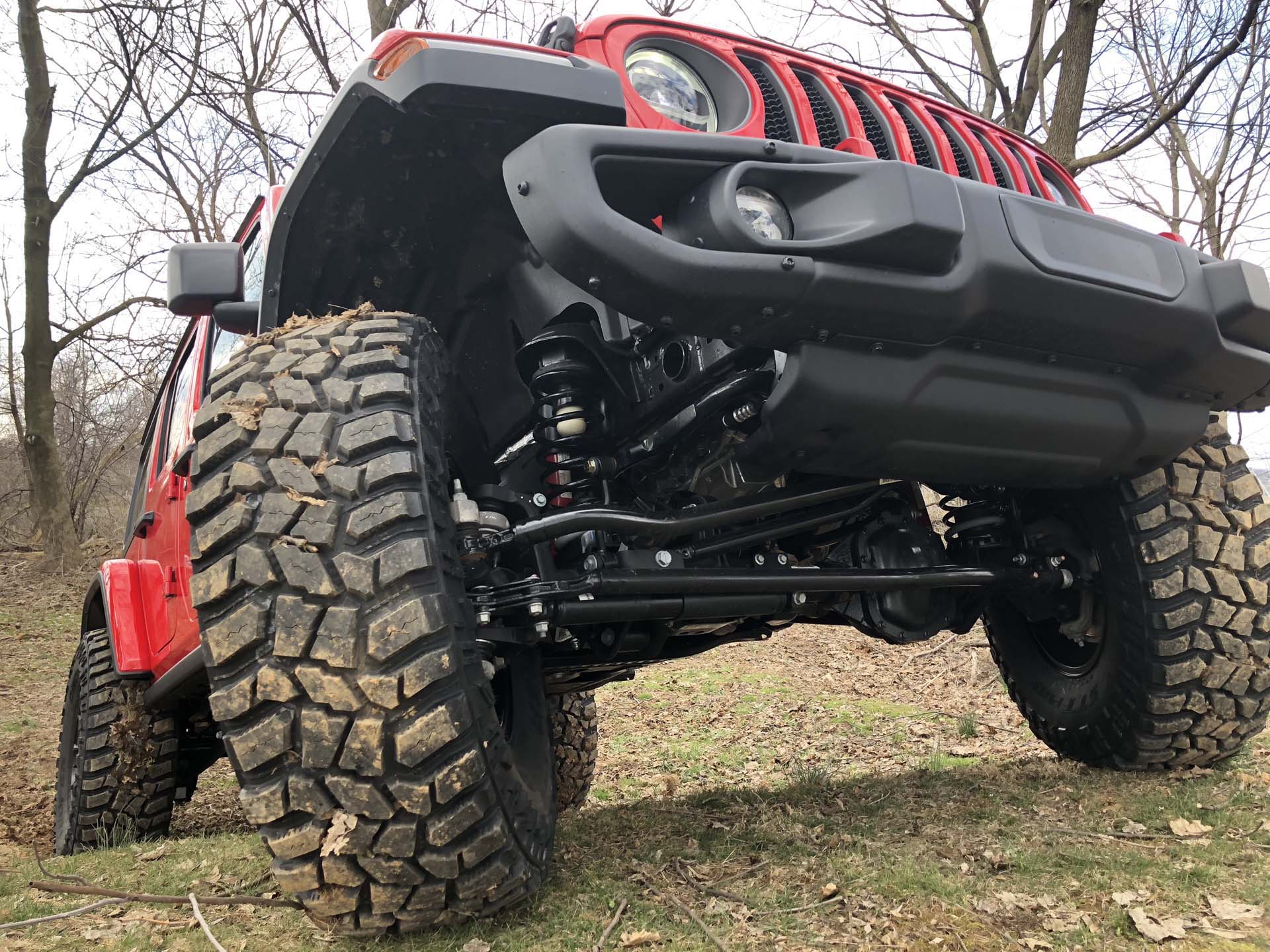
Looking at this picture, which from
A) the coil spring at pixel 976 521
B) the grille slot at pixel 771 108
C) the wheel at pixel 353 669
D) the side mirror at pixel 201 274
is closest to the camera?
the wheel at pixel 353 669

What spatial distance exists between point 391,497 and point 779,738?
4.50 meters

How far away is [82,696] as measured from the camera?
3.96m

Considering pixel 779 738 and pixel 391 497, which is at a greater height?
pixel 391 497

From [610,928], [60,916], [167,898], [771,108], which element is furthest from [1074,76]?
[60,916]

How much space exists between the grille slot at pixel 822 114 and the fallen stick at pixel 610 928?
192cm

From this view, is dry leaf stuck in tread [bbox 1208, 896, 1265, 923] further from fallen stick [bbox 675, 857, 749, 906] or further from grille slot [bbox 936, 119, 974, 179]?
grille slot [bbox 936, 119, 974, 179]

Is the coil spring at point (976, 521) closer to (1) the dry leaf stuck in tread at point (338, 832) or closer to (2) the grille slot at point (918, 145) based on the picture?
(2) the grille slot at point (918, 145)

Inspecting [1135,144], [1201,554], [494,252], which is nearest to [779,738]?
[1201,554]

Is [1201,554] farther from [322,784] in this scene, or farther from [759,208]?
[322,784]

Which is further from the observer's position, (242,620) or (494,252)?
(494,252)

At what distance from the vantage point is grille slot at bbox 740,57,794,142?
2484 millimetres

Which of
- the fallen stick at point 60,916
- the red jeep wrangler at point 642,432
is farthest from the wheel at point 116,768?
the fallen stick at point 60,916

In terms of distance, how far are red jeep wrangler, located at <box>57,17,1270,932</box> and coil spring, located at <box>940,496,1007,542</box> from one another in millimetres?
13

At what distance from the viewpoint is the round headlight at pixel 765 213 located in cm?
199
